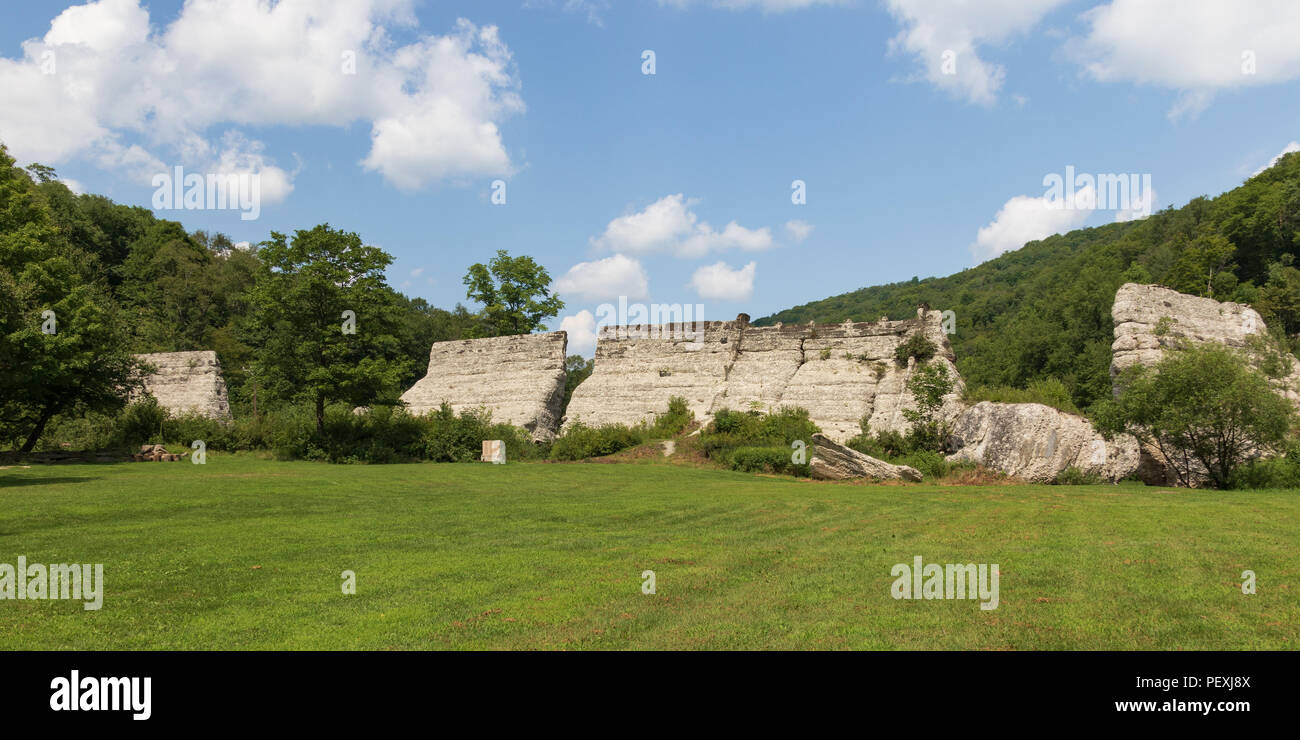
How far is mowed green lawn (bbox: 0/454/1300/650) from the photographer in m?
6.47

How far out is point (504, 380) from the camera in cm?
3609

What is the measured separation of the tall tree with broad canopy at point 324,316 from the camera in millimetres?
30516

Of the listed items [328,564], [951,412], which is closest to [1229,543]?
[328,564]

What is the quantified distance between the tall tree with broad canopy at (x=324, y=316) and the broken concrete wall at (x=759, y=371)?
957 centimetres

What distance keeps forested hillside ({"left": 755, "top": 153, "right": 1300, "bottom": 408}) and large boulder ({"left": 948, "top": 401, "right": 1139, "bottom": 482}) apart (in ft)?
58.8

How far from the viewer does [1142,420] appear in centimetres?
2167

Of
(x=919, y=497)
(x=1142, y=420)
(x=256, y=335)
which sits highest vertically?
(x=256, y=335)

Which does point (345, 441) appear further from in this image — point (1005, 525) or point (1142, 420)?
point (1142, 420)

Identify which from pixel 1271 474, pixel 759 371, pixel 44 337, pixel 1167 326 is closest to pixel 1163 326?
pixel 1167 326

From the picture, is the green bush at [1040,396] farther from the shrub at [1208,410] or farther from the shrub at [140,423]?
the shrub at [140,423]

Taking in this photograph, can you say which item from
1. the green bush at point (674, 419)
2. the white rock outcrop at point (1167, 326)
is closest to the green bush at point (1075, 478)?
the white rock outcrop at point (1167, 326)

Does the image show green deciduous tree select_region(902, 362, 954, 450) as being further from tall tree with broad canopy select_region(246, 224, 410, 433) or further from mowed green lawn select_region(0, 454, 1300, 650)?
tall tree with broad canopy select_region(246, 224, 410, 433)

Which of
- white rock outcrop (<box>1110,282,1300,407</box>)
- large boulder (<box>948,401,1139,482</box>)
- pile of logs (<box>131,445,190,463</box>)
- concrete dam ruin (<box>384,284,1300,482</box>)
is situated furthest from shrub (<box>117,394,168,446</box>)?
white rock outcrop (<box>1110,282,1300,407</box>)

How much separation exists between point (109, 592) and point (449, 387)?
3005 centimetres
